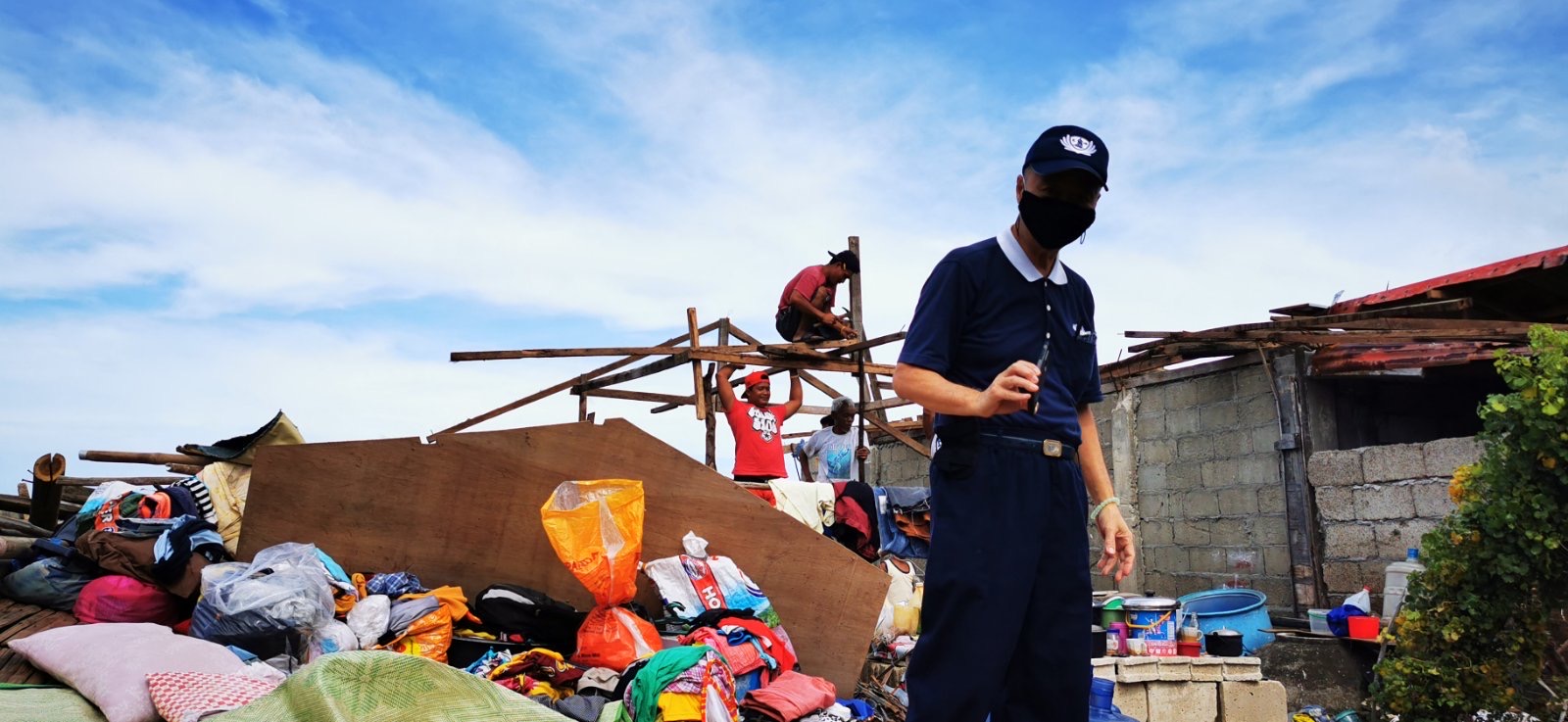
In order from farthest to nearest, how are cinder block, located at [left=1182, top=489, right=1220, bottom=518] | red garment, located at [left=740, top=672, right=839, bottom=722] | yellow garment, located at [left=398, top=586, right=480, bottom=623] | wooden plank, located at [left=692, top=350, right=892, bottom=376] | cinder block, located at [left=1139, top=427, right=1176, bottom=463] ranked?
cinder block, located at [left=1139, top=427, right=1176, bottom=463] → cinder block, located at [left=1182, top=489, right=1220, bottom=518] → wooden plank, located at [left=692, top=350, right=892, bottom=376] → yellow garment, located at [left=398, top=586, right=480, bottom=623] → red garment, located at [left=740, top=672, right=839, bottom=722]

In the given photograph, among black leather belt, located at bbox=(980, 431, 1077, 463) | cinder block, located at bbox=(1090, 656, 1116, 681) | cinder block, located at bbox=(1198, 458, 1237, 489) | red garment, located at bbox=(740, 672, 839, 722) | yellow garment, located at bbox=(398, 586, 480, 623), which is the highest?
black leather belt, located at bbox=(980, 431, 1077, 463)

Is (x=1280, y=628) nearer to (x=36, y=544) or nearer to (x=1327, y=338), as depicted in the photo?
(x=1327, y=338)

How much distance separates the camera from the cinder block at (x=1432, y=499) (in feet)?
24.2

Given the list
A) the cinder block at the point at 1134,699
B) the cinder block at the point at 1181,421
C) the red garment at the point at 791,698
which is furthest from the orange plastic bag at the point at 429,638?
the cinder block at the point at 1181,421

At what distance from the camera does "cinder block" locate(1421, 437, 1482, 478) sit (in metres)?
7.15

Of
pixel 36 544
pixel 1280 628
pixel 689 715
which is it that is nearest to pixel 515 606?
pixel 689 715

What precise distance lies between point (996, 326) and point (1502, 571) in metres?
4.45

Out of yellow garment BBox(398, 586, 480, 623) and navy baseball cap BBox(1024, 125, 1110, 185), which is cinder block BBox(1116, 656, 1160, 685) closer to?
yellow garment BBox(398, 586, 480, 623)

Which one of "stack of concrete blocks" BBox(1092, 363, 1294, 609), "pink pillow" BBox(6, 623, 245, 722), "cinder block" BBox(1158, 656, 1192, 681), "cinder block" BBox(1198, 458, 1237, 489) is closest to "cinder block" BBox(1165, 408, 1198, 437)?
"stack of concrete blocks" BBox(1092, 363, 1294, 609)

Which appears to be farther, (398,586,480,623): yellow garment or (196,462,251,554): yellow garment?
(196,462,251,554): yellow garment

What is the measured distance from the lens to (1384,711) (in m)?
5.95

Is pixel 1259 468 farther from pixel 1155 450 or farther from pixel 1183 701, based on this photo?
pixel 1183 701

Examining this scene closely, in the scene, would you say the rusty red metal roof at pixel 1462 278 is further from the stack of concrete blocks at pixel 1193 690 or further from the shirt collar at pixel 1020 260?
the shirt collar at pixel 1020 260

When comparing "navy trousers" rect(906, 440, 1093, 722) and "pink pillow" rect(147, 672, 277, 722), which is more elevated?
"navy trousers" rect(906, 440, 1093, 722)
